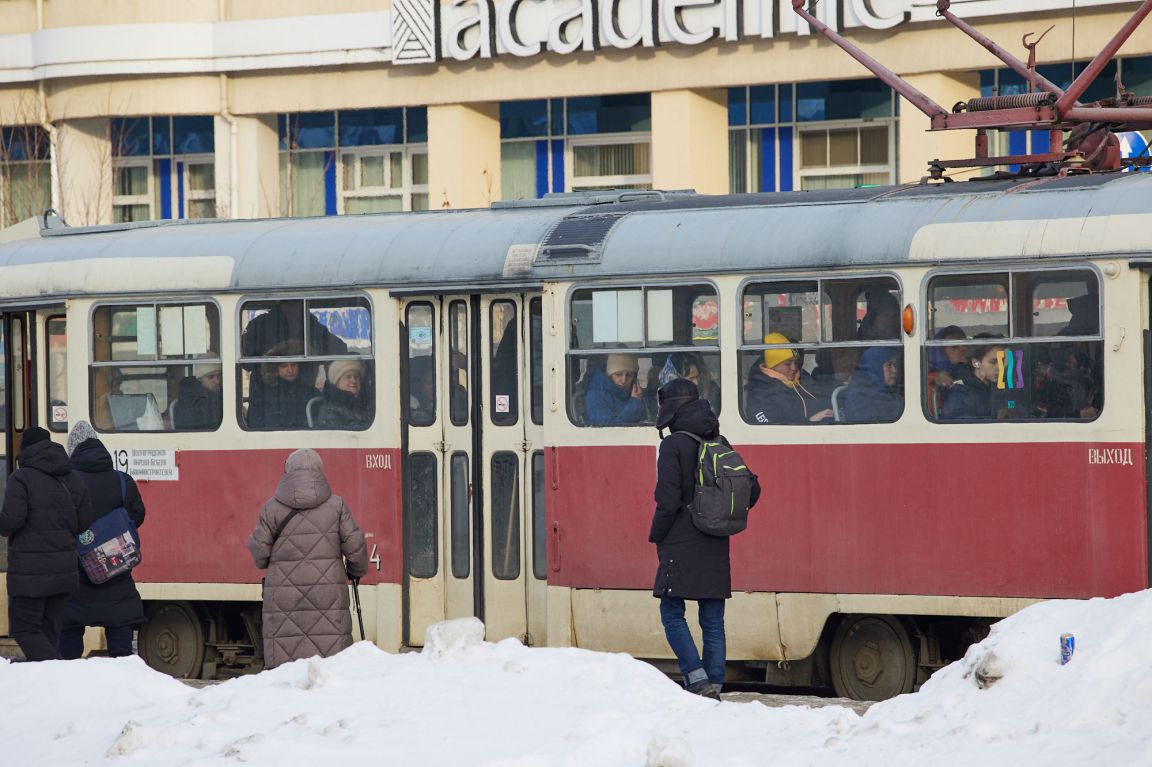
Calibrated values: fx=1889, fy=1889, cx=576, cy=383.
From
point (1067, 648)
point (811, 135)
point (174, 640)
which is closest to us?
point (1067, 648)

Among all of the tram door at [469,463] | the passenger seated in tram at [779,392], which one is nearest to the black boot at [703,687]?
the passenger seated in tram at [779,392]

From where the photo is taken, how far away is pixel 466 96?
2708 centimetres

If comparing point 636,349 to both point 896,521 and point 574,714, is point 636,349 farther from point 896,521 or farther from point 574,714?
point 574,714

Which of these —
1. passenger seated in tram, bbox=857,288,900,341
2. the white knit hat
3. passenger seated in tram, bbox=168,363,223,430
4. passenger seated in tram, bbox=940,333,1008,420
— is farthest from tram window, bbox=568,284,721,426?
the white knit hat

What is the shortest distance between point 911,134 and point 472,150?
654 centimetres

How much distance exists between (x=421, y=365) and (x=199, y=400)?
1630 mm

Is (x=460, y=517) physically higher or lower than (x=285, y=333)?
lower

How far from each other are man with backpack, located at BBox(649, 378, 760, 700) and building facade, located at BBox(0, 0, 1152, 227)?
14953 mm

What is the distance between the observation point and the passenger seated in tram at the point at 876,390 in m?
10.6

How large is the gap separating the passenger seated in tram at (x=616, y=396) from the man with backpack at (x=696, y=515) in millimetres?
1202

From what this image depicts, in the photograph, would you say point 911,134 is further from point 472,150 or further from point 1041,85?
point 1041,85

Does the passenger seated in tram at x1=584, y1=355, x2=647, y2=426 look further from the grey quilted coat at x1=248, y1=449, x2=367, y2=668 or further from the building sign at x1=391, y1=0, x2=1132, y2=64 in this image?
the building sign at x1=391, y1=0, x2=1132, y2=64

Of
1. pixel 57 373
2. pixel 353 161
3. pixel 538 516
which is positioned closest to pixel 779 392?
pixel 538 516

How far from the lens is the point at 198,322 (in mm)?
12594
